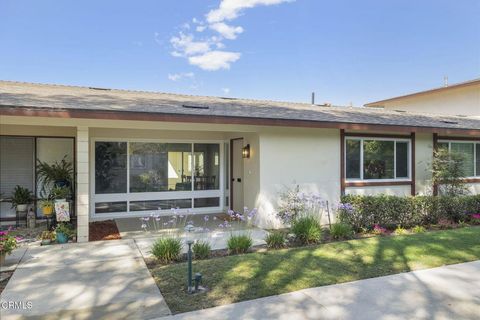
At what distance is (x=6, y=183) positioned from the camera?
8898mm

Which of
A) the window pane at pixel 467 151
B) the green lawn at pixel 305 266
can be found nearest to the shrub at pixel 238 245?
the green lawn at pixel 305 266

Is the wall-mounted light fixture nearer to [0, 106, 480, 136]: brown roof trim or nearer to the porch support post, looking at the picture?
[0, 106, 480, 136]: brown roof trim

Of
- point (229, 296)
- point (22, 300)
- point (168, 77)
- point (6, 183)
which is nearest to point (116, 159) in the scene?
point (6, 183)

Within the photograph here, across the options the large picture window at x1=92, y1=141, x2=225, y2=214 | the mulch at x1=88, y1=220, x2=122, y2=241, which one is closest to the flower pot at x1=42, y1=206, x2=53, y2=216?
the mulch at x1=88, y1=220, x2=122, y2=241

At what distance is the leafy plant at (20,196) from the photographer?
27.9 feet

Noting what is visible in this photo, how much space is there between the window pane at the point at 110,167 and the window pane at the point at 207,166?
205cm

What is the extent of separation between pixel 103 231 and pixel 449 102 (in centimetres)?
1751

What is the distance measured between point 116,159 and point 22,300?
5.66 metres

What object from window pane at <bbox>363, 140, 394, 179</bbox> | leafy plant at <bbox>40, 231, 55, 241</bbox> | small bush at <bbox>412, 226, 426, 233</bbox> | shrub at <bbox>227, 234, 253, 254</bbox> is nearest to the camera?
shrub at <bbox>227, 234, 253, 254</bbox>

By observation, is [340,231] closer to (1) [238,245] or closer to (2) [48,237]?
(1) [238,245]

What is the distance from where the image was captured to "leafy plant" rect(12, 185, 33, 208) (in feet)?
27.9

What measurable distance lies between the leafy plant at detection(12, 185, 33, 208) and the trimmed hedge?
7590mm

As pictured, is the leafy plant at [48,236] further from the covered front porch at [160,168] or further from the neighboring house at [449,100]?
the neighboring house at [449,100]

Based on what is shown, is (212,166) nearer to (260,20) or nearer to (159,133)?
(159,133)
